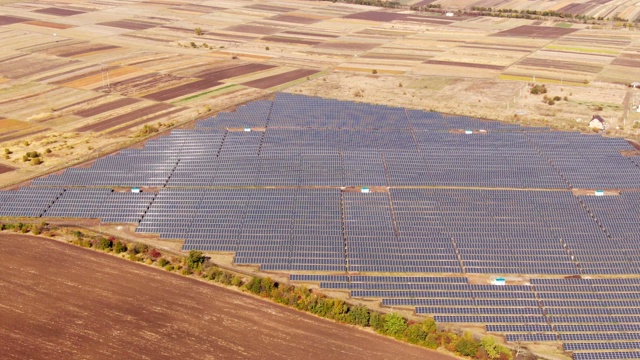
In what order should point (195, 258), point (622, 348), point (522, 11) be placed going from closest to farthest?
point (622, 348)
point (195, 258)
point (522, 11)

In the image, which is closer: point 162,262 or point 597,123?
point 162,262

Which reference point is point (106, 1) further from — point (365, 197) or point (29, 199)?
point (365, 197)

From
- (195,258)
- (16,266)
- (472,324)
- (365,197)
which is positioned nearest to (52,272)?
(16,266)

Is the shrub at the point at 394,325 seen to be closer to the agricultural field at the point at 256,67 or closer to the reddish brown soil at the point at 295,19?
the agricultural field at the point at 256,67

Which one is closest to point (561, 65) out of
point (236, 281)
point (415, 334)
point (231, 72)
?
point (231, 72)

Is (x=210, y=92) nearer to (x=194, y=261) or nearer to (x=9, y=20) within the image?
(x=194, y=261)

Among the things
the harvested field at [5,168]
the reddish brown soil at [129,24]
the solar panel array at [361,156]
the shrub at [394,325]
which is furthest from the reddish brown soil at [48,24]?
the shrub at [394,325]
